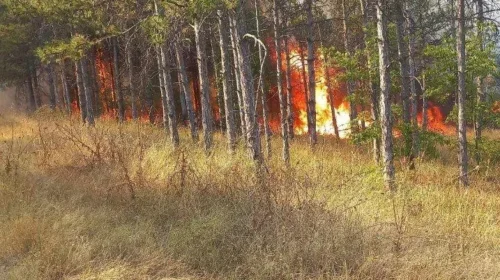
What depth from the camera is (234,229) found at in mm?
4008

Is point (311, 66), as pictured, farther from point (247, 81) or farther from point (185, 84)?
point (247, 81)

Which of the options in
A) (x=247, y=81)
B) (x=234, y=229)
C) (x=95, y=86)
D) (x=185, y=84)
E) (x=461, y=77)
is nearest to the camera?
(x=234, y=229)

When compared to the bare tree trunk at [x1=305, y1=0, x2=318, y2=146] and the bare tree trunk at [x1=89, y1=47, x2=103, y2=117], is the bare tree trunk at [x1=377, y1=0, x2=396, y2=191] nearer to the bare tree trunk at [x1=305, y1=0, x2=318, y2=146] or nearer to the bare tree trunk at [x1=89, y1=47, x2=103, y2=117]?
the bare tree trunk at [x1=305, y1=0, x2=318, y2=146]

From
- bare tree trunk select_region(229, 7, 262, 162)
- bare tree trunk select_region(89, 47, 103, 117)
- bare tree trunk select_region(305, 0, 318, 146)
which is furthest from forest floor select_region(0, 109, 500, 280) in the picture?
bare tree trunk select_region(89, 47, 103, 117)

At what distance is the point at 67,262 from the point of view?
A: 11.3 ft

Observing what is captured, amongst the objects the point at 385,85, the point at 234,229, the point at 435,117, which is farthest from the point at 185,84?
the point at 435,117

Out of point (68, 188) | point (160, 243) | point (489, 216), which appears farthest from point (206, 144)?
point (489, 216)

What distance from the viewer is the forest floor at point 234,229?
3415 millimetres

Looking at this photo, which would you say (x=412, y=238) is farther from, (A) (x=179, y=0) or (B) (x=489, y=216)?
(A) (x=179, y=0)

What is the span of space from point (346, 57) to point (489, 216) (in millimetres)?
6334

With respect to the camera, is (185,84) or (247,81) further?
(185,84)

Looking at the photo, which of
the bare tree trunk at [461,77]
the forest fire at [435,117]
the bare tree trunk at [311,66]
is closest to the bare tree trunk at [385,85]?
the bare tree trunk at [461,77]

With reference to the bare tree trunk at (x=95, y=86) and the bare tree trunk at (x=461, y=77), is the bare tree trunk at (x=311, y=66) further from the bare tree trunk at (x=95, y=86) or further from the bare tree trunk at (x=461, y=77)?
the bare tree trunk at (x=95, y=86)

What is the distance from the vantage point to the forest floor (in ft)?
11.2
